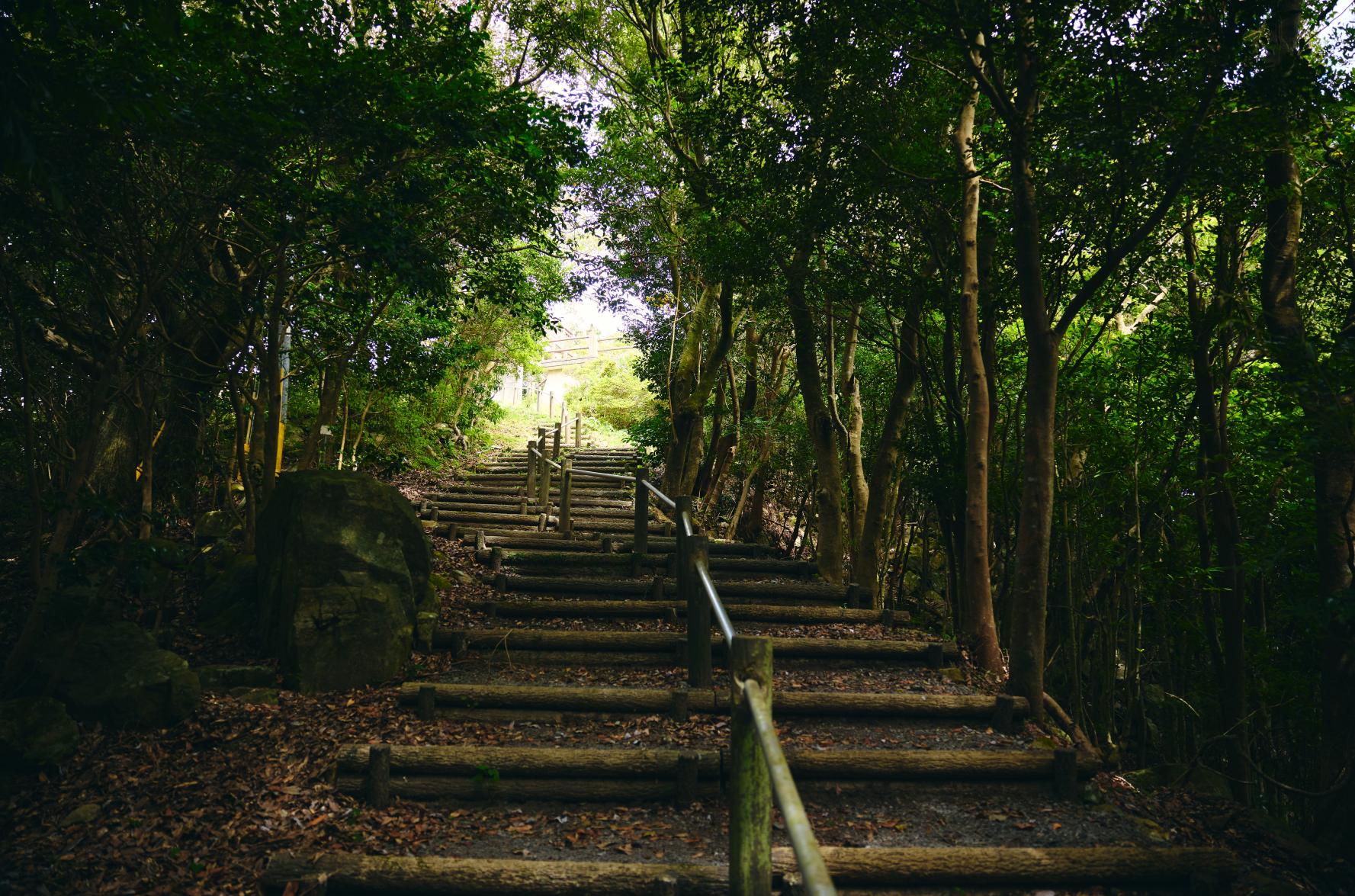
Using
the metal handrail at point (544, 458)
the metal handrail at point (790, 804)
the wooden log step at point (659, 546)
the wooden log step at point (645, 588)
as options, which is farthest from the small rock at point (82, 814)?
the metal handrail at point (544, 458)

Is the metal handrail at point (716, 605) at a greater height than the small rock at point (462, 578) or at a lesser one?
greater

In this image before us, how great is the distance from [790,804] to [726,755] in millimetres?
2475

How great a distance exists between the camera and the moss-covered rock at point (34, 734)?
3.88 m

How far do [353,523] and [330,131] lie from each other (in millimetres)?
2759

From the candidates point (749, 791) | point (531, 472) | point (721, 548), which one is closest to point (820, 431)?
point (721, 548)

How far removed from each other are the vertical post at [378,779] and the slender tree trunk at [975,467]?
465 cm

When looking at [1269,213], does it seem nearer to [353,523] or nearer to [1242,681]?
[1242,681]

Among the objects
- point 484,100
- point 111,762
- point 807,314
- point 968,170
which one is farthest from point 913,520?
point 111,762

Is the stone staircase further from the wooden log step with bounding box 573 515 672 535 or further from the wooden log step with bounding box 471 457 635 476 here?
the wooden log step with bounding box 471 457 635 476

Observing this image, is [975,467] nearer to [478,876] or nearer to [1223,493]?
[1223,493]

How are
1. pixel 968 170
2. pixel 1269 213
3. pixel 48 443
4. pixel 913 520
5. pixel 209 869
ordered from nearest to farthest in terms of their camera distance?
pixel 209 869 < pixel 1269 213 < pixel 48 443 < pixel 968 170 < pixel 913 520

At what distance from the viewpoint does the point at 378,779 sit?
3.73m

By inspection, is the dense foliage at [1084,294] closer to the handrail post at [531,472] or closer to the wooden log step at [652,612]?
the wooden log step at [652,612]

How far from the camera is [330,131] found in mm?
4895
